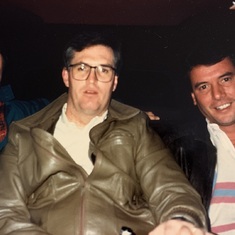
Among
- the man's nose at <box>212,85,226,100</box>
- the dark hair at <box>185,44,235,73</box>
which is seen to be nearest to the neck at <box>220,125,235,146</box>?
the man's nose at <box>212,85,226,100</box>

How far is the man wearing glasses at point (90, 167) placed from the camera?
1.02 m

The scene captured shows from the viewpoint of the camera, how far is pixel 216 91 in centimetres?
121

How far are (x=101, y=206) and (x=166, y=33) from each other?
0.58 meters

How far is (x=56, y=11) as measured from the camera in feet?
4.04

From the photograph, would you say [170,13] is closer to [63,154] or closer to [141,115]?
[141,115]

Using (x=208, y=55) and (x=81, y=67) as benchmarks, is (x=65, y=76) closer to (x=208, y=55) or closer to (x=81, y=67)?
(x=81, y=67)

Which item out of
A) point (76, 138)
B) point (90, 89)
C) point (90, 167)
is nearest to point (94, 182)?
point (90, 167)

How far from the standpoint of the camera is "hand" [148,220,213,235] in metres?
0.82

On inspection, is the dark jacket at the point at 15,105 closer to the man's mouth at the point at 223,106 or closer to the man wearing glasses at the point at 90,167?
the man wearing glasses at the point at 90,167

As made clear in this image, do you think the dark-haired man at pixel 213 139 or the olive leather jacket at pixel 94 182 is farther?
the dark-haired man at pixel 213 139

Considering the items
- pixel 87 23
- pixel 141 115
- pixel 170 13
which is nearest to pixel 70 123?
pixel 141 115

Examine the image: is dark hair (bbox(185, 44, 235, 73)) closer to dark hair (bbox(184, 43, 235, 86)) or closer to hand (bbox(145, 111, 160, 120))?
dark hair (bbox(184, 43, 235, 86))

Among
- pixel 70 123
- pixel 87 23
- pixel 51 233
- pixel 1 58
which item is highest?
pixel 87 23

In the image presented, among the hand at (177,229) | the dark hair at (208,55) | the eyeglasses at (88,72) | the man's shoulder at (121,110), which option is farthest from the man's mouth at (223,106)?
the hand at (177,229)
